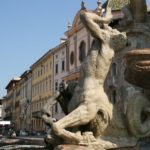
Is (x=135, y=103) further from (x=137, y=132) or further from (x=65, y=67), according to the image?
(x=65, y=67)

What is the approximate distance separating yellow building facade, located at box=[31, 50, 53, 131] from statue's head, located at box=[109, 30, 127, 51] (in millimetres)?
53038

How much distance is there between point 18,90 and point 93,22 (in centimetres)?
8995

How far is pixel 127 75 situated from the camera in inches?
247

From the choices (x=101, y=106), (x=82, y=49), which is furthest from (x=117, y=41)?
(x=82, y=49)

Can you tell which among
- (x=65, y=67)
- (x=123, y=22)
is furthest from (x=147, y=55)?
(x=65, y=67)

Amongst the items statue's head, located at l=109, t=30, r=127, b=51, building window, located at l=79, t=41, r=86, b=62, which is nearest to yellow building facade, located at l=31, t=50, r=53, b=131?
building window, located at l=79, t=41, r=86, b=62

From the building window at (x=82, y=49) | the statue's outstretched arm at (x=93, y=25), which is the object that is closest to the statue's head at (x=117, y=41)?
the statue's outstretched arm at (x=93, y=25)

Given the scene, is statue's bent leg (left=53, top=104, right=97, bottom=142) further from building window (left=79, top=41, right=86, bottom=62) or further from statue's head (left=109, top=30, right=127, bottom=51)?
building window (left=79, top=41, right=86, bottom=62)

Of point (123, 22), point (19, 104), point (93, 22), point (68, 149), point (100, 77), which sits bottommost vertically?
point (68, 149)

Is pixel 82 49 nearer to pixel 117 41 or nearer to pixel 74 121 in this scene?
pixel 117 41

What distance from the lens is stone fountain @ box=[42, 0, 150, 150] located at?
577 cm

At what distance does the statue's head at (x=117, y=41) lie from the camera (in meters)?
6.31

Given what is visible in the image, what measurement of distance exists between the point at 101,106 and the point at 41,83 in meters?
64.9

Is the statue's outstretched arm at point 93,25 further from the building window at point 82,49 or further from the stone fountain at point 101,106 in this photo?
the building window at point 82,49
